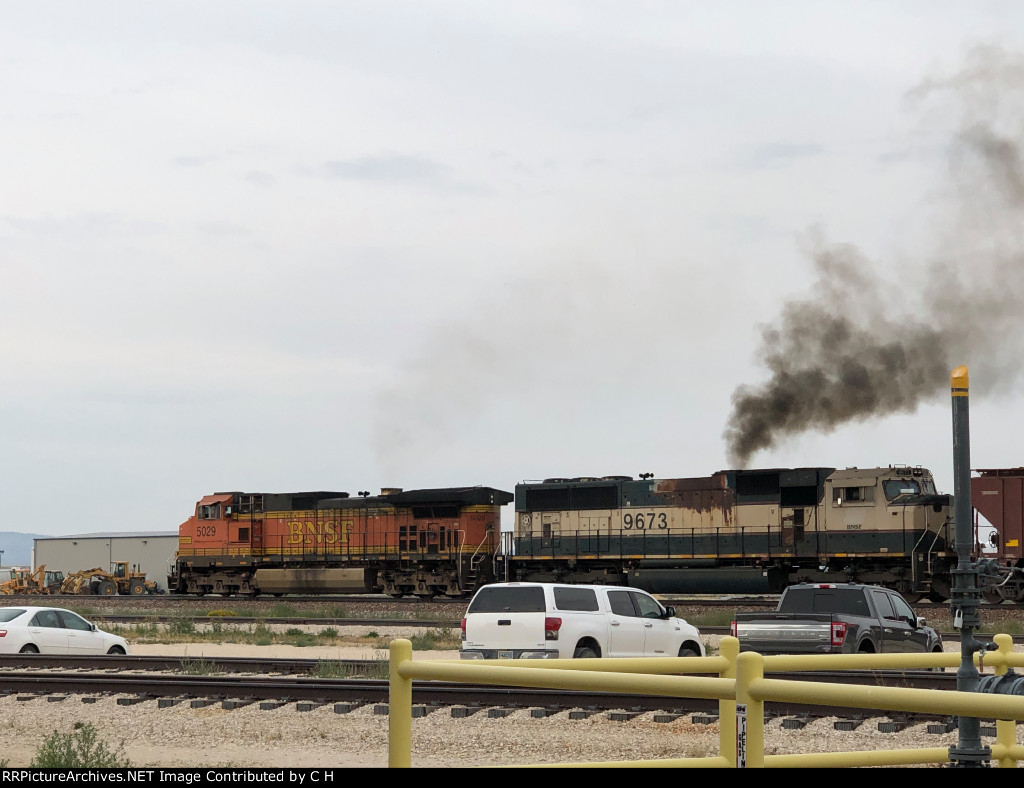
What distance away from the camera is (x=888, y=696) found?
14.4ft

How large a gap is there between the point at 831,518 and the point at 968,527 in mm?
27866

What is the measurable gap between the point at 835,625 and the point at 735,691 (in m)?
13.3

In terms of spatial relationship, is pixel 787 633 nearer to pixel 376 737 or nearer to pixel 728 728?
pixel 376 737

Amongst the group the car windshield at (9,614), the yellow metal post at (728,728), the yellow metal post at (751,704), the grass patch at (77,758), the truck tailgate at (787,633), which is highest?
the yellow metal post at (751,704)

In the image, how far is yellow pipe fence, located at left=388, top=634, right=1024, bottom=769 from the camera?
4316 mm

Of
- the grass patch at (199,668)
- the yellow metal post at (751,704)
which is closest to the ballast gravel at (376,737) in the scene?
the grass patch at (199,668)

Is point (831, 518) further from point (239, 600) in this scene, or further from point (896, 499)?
point (239, 600)

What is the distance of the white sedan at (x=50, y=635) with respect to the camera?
A: 2292 cm

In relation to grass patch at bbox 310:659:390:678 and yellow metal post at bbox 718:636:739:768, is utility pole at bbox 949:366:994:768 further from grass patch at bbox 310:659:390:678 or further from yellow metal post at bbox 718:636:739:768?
grass patch at bbox 310:659:390:678

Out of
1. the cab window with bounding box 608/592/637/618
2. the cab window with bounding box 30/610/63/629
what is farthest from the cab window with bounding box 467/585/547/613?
the cab window with bounding box 30/610/63/629

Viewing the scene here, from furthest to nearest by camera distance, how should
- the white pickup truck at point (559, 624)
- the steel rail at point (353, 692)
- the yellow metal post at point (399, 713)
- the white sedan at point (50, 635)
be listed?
the white sedan at point (50, 635) → the white pickup truck at point (559, 624) → the steel rail at point (353, 692) → the yellow metal post at point (399, 713)

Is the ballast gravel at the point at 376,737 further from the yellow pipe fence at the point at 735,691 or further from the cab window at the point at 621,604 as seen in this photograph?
the yellow pipe fence at the point at 735,691

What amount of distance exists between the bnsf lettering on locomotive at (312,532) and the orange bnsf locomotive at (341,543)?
4 cm
